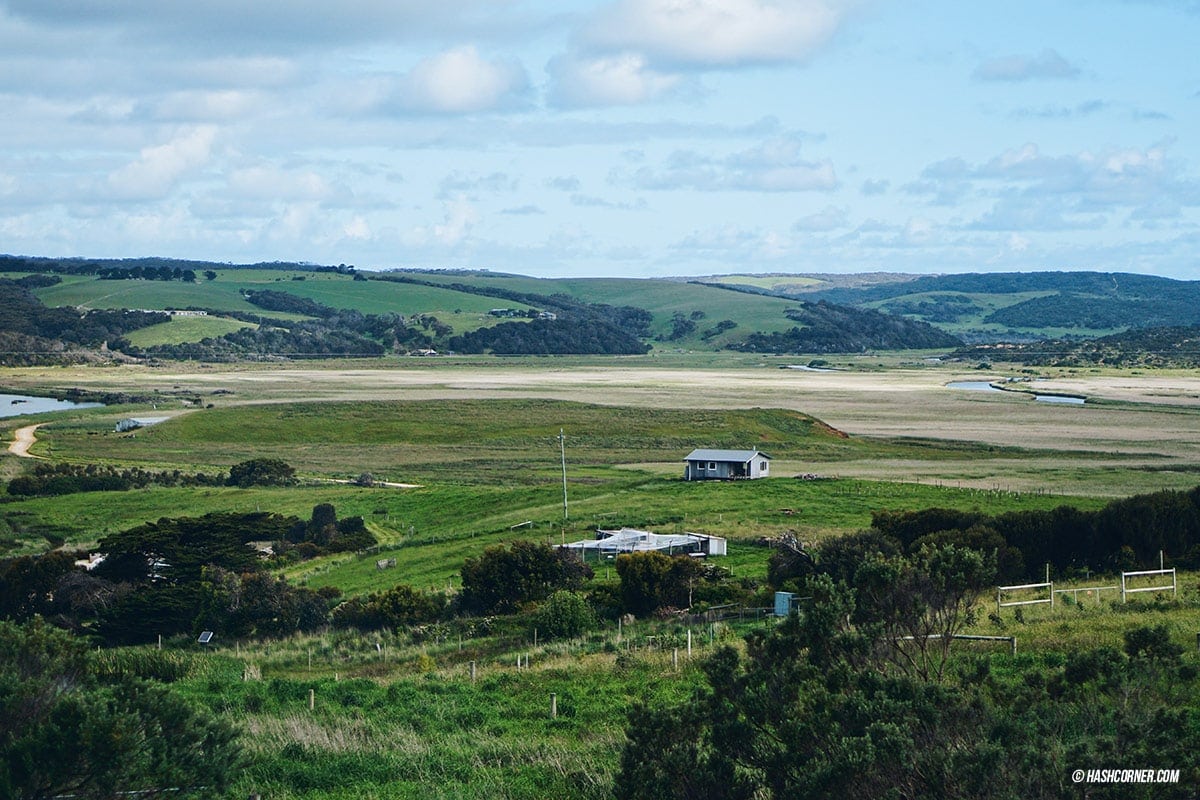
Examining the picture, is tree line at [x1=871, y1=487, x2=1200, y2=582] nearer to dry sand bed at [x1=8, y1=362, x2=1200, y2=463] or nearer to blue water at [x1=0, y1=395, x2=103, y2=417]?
dry sand bed at [x1=8, y1=362, x2=1200, y2=463]

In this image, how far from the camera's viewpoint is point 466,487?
62.2 metres

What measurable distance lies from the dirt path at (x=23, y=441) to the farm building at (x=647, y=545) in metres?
50.2

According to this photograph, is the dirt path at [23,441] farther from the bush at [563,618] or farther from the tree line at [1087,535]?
the tree line at [1087,535]

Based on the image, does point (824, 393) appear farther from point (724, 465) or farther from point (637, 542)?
point (637, 542)

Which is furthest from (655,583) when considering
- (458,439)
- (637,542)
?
(458,439)

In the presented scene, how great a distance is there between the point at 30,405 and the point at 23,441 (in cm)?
3489

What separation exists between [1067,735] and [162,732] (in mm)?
10673

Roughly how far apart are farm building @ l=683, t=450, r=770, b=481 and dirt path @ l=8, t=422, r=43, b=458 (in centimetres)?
4338

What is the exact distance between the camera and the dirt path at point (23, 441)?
80706 mm

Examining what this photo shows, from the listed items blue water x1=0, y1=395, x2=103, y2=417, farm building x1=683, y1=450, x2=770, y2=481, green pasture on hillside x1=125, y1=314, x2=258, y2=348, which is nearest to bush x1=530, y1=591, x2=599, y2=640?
farm building x1=683, y1=450, x2=770, y2=481

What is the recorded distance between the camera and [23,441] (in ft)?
290

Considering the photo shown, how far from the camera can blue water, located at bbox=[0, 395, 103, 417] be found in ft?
373

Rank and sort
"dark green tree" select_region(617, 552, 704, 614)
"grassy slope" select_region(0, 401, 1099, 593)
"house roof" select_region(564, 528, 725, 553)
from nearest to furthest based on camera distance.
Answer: "dark green tree" select_region(617, 552, 704, 614) → "house roof" select_region(564, 528, 725, 553) → "grassy slope" select_region(0, 401, 1099, 593)

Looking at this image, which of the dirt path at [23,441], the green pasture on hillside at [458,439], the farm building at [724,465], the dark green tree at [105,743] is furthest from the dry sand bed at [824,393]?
the dark green tree at [105,743]
